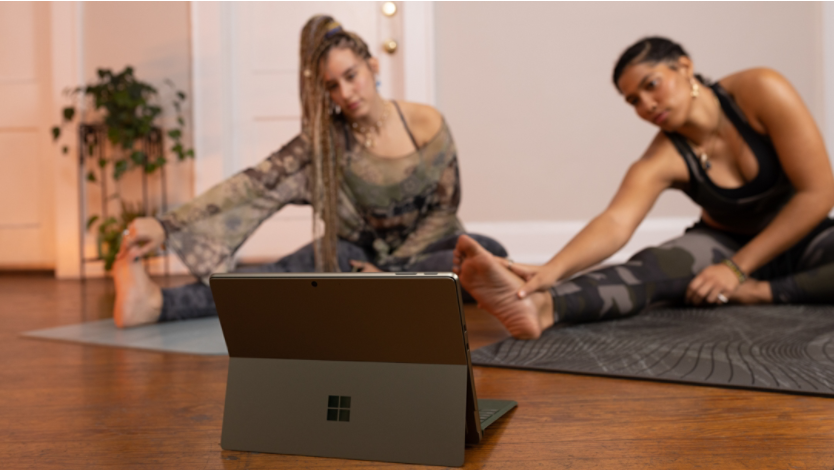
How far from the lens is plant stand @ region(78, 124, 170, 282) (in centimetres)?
290

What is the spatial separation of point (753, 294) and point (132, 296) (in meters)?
1.46

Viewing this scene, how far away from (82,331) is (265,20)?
6.37 feet

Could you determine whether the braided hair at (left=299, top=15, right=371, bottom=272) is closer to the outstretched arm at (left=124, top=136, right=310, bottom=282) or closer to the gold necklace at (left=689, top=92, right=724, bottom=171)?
the outstretched arm at (left=124, top=136, right=310, bottom=282)

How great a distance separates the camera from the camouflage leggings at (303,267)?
62.6 inches

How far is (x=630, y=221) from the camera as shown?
4.56 ft

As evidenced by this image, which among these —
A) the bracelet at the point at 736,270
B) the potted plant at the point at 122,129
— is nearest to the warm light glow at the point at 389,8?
the potted plant at the point at 122,129

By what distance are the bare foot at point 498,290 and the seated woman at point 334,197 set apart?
19.9 inches

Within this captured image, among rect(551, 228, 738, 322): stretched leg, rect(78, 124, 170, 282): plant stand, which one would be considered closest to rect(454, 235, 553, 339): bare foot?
rect(551, 228, 738, 322): stretched leg

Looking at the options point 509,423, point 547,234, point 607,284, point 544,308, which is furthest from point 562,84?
point 509,423

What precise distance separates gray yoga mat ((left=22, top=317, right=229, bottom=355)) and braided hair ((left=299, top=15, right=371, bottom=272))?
1.17ft

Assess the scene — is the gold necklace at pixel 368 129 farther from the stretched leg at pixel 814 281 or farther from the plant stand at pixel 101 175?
the plant stand at pixel 101 175

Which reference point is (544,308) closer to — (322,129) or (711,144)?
(711,144)

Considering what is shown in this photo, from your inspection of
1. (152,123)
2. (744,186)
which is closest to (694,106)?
(744,186)

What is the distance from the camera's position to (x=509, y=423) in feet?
2.45
